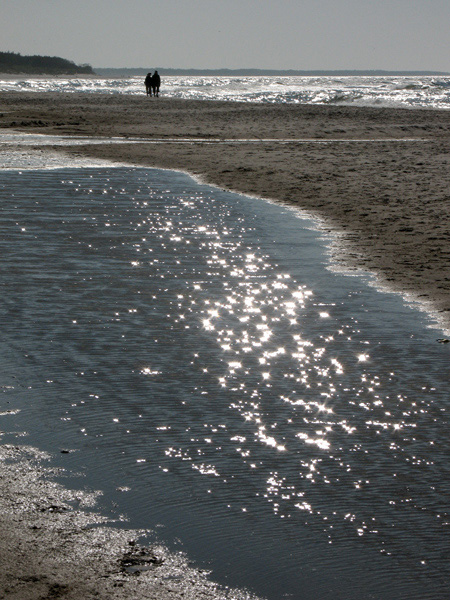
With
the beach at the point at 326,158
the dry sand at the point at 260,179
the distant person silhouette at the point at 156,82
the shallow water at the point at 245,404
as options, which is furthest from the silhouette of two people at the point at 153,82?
the shallow water at the point at 245,404

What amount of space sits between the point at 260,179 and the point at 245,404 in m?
12.3

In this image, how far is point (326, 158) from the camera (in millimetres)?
21547

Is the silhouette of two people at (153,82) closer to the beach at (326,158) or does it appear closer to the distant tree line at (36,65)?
the beach at (326,158)

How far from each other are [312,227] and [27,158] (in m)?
10.4

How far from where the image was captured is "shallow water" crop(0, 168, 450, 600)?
430cm

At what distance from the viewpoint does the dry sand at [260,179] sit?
3.97 m

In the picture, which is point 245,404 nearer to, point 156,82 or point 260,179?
point 260,179

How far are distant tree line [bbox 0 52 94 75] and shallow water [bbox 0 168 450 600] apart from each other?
121631 mm

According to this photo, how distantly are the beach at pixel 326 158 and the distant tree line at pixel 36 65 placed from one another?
9080 cm

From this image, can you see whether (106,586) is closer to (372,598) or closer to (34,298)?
(372,598)

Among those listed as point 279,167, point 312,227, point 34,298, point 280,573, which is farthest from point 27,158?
point 280,573

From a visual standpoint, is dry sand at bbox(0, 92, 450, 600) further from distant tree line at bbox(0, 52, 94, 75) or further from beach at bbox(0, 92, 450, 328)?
distant tree line at bbox(0, 52, 94, 75)

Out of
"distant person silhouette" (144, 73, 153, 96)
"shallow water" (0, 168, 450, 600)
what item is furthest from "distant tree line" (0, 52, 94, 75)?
"shallow water" (0, 168, 450, 600)

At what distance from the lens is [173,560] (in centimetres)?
408
